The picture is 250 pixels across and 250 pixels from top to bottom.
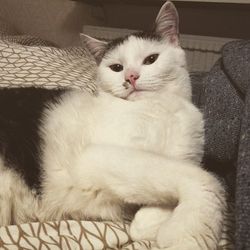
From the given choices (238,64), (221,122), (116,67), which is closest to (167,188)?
(221,122)

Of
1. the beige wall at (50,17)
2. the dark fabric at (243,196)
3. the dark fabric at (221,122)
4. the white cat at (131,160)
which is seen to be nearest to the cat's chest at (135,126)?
the white cat at (131,160)

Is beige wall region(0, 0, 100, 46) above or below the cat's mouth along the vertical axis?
above

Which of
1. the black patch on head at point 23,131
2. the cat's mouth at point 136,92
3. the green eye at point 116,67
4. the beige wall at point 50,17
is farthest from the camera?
the beige wall at point 50,17

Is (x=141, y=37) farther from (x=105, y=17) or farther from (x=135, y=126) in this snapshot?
(x=105, y=17)

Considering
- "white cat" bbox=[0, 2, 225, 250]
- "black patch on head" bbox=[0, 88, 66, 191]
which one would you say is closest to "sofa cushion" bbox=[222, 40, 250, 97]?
"white cat" bbox=[0, 2, 225, 250]

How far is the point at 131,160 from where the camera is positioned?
0.80 metres

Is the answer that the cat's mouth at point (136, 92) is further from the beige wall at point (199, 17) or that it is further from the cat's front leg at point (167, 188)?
the beige wall at point (199, 17)

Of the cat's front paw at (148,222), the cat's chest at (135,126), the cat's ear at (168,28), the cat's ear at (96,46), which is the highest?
the cat's ear at (168,28)

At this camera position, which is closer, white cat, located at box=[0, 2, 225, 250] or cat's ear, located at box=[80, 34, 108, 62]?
white cat, located at box=[0, 2, 225, 250]

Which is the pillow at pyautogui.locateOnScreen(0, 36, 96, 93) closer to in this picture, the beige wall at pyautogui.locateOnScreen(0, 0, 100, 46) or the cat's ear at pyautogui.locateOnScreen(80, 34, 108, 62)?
the cat's ear at pyautogui.locateOnScreen(80, 34, 108, 62)

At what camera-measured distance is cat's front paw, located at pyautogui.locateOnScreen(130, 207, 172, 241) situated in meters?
0.79

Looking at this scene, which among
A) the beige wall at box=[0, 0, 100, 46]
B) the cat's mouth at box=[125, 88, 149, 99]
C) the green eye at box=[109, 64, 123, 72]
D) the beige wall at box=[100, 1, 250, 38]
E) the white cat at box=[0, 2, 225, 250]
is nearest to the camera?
the white cat at box=[0, 2, 225, 250]

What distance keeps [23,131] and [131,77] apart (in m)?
0.36

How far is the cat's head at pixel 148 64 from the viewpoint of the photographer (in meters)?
1.04
